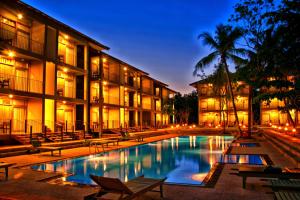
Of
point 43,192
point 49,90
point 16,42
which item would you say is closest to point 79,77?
point 49,90

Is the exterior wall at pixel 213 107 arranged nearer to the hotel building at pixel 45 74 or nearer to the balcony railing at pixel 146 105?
the balcony railing at pixel 146 105

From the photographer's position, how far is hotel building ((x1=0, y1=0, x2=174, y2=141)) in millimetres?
18953

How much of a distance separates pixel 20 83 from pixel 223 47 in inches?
585

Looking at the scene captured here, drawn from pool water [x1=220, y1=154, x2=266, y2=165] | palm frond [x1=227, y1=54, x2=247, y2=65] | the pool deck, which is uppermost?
palm frond [x1=227, y1=54, x2=247, y2=65]

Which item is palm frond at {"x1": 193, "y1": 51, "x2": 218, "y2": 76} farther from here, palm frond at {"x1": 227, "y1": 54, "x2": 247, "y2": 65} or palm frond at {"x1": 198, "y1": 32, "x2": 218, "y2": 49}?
palm frond at {"x1": 227, "y1": 54, "x2": 247, "y2": 65}

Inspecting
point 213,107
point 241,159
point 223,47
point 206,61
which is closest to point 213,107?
point 213,107

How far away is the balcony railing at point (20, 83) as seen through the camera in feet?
61.0

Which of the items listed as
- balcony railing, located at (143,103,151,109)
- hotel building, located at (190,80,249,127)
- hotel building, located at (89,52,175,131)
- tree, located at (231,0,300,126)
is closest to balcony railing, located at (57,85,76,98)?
hotel building, located at (89,52,175,131)

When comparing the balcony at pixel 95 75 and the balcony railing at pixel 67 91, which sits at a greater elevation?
the balcony at pixel 95 75

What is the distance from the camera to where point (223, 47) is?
22609 mm

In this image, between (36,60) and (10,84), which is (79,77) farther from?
(10,84)

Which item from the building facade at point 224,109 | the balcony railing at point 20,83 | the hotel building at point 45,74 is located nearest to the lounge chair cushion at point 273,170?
the hotel building at point 45,74

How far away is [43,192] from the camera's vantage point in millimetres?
6664

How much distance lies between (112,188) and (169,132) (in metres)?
29.7
